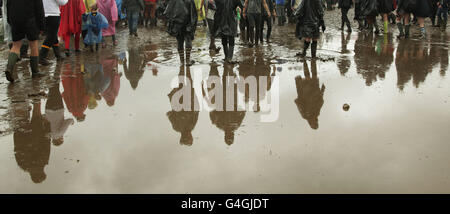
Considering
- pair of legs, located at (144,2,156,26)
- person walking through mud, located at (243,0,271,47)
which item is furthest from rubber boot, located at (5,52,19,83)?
pair of legs, located at (144,2,156,26)

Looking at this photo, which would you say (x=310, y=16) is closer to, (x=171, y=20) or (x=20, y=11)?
(x=171, y=20)

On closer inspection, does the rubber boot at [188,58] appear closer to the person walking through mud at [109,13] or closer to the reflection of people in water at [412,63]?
the person walking through mud at [109,13]

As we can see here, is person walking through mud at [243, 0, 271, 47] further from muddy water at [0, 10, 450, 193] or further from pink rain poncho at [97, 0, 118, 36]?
pink rain poncho at [97, 0, 118, 36]

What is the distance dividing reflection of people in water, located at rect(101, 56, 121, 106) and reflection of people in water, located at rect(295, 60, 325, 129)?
8.85ft

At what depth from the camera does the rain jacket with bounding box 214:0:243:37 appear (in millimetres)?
10102

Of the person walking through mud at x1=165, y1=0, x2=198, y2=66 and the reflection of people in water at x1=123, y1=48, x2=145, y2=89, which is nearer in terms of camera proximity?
the reflection of people in water at x1=123, y1=48, x2=145, y2=89

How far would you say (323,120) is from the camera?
18.7ft

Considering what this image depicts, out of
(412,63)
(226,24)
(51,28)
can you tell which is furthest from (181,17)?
(412,63)

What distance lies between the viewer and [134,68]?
31.7 feet

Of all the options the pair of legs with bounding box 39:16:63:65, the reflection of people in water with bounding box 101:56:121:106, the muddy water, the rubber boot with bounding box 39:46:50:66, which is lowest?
the muddy water

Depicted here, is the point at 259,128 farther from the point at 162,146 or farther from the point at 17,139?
the point at 17,139

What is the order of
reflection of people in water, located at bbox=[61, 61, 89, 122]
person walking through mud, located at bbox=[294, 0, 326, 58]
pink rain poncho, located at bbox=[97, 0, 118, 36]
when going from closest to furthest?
reflection of people in water, located at bbox=[61, 61, 89, 122]
person walking through mud, located at bbox=[294, 0, 326, 58]
pink rain poncho, located at bbox=[97, 0, 118, 36]

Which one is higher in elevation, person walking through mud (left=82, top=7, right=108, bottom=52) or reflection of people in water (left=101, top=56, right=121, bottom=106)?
person walking through mud (left=82, top=7, right=108, bottom=52)
